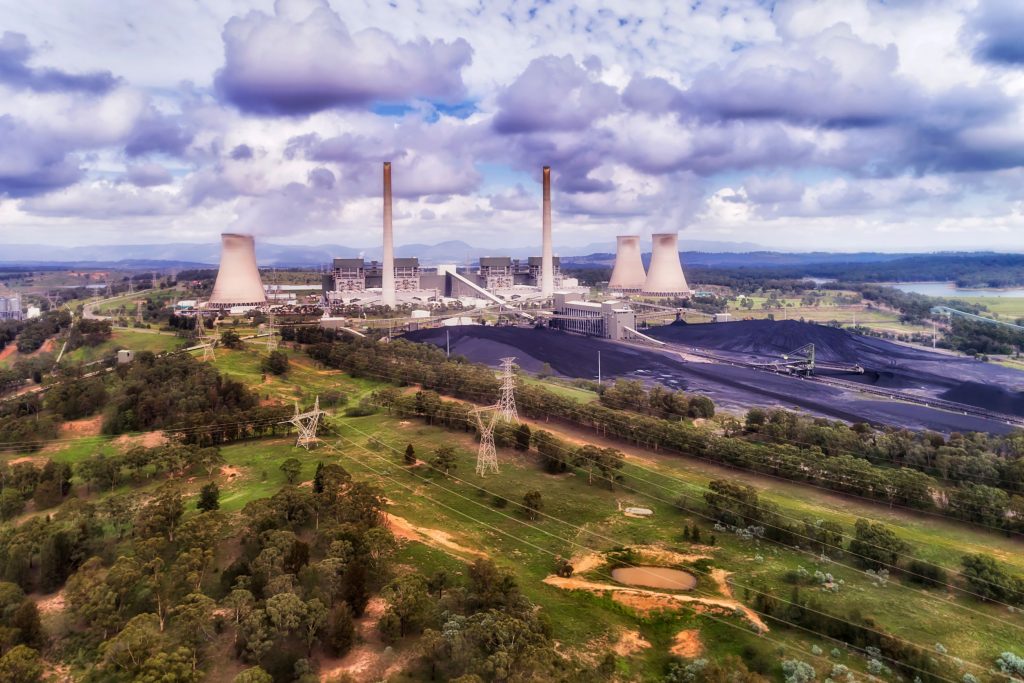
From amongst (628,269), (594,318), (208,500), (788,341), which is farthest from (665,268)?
(208,500)

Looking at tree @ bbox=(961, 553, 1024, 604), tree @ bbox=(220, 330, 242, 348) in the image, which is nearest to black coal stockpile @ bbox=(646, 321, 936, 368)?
tree @ bbox=(961, 553, 1024, 604)

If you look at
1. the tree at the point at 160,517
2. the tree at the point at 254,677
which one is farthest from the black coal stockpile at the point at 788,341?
the tree at the point at 254,677

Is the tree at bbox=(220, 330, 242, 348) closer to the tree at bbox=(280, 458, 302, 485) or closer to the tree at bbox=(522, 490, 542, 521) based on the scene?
the tree at bbox=(280, 458, 302, 485)

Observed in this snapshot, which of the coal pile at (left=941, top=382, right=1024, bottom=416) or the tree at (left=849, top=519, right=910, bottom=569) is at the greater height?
the coal pile at (left=941, top=382, right=1024, bottom=416)

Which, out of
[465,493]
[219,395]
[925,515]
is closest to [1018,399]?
[925,515]

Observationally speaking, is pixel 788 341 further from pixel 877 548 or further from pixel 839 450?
pixel 877 548

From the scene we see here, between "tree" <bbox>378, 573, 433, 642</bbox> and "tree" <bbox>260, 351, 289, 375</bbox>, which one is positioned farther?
"tree" <bbox>260, 351, 289, 375</bbox>

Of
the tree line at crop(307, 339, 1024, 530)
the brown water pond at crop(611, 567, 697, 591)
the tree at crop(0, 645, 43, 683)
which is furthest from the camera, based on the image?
the tree line at crop(307, 339, 1024, 530)
